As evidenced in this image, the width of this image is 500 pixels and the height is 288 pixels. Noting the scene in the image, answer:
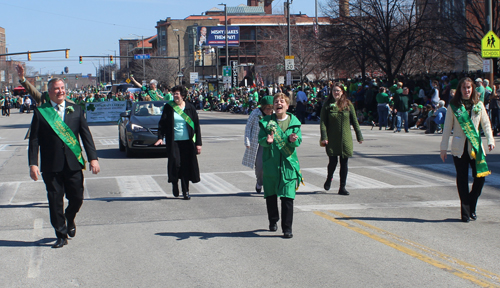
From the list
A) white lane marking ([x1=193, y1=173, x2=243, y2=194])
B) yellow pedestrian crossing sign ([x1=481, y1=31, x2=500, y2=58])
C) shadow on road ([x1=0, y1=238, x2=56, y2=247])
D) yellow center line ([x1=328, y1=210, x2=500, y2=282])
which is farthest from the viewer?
yellow pedestrian crossing sign ([x1=481, y1=31, x2=500, y2=58])

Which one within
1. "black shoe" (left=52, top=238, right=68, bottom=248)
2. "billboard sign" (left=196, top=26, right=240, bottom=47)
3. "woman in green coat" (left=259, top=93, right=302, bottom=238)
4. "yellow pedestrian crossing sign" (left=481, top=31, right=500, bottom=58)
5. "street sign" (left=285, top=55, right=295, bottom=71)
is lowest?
"black shoe" (left=52, top=238, right=68, bottom=248)

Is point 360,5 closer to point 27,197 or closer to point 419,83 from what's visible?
point 419,83

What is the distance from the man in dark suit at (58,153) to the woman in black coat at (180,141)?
116 inches

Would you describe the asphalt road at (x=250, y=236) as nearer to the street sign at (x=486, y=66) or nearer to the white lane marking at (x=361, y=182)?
the white lane marking at (x=361, y=182)

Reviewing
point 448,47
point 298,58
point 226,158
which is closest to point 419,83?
point 448,47

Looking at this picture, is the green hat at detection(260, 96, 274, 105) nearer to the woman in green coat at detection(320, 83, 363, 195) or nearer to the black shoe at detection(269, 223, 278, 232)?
the woman in green coat at detection(320, 83, 363, 195)

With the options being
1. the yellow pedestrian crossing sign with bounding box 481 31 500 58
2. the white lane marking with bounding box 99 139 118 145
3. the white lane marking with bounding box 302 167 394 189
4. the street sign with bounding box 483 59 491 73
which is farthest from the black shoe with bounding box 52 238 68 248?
the street sign with bounding box 483 59 491 73

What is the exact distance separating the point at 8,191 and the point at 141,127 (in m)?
5.31

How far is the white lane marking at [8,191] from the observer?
9.77 m

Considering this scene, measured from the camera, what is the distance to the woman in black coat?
9.49 metres

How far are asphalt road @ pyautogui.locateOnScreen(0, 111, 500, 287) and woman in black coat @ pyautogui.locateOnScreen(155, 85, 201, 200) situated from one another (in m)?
0.41

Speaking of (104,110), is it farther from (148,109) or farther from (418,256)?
(418,256)

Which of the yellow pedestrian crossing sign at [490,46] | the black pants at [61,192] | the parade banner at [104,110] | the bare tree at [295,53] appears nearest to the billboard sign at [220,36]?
the bare tree at [295,53]

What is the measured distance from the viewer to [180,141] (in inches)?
378
